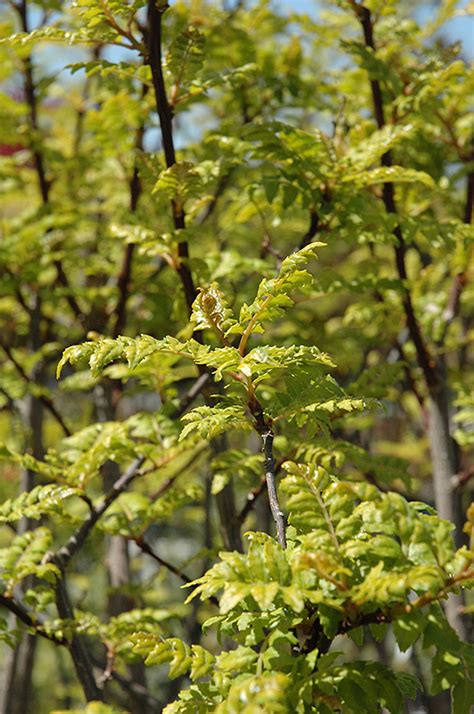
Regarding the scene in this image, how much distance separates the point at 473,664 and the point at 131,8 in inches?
59.5

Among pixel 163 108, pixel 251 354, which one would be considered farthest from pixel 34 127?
pixel 251 354

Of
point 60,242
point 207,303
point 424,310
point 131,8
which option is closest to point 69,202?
point 60,242

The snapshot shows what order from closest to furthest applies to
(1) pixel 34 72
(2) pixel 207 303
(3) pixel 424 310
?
(2) pixel 207 303, (3) pixel 424 310, (1) pixel 34 72

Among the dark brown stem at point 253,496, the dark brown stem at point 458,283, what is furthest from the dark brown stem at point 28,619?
the dark brown stem at point 458,283

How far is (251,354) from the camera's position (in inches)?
49.6

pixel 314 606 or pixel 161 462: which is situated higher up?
pixel 161 462

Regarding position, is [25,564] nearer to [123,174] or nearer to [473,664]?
[473,664]

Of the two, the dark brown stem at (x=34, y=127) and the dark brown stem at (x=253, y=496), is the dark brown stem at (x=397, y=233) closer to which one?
the dark brown stem at (x=253, y=496)

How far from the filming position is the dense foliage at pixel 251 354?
1159 millimetres

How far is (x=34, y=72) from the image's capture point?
346cm

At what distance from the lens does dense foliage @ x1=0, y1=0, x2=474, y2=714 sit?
1159 mm

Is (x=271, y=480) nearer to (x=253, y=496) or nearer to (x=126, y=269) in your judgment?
(x=253, y=496)

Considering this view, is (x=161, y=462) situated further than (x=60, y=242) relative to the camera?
No

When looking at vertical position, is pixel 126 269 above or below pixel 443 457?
above
